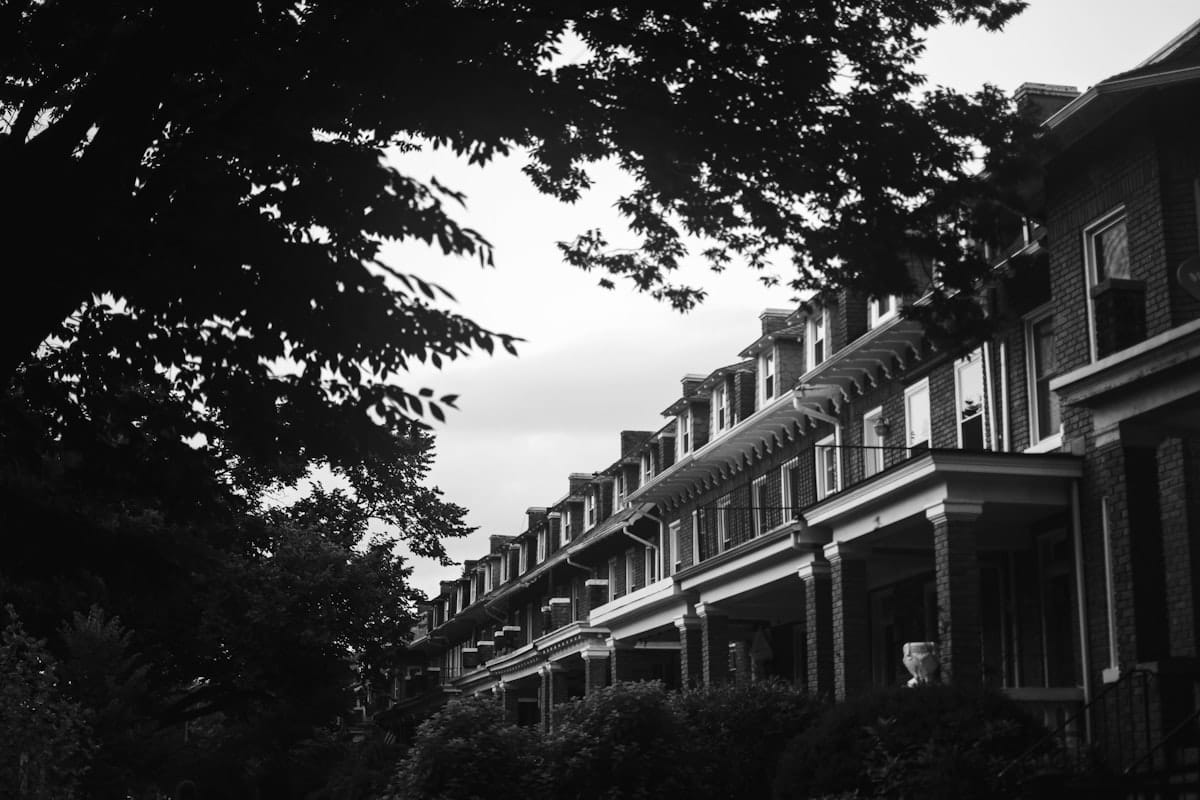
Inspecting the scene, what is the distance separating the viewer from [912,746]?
15.8 m

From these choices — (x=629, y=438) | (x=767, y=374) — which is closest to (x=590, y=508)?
(x=629, y=438)

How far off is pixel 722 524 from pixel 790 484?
4484 millimetres

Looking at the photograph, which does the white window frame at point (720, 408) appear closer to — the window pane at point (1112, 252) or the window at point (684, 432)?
the window at point (684, 432)

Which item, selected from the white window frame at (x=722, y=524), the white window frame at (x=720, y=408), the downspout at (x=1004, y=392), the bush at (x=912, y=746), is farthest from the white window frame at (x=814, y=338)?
the bush at (x=912, y=746)

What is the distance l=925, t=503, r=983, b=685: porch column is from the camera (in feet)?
64.3

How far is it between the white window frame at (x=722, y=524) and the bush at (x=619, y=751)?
16.3m

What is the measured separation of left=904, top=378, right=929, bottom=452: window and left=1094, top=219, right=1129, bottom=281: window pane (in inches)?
282

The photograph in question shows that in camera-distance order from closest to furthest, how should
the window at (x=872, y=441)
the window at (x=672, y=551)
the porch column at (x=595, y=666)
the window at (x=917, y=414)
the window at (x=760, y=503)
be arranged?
the window at (x=917, y=414) < the window at (x=872, y=441) < the window at (x=760, y=503) < the porch column at (x=595, y=666) < the window at (x=672, y=551)

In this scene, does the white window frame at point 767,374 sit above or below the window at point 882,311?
above

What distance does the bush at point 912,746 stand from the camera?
1498 cm

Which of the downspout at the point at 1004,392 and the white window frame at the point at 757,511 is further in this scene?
the white window frame at the point at 757,511

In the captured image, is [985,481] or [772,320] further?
[772,320]

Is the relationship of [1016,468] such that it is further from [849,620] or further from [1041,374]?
[849,620]

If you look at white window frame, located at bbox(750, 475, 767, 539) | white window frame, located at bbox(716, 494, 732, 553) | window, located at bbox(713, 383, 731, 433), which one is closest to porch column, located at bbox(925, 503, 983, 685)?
white window frame, located at bbox(750, 475, 767, 539)
